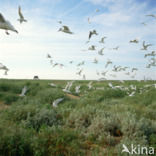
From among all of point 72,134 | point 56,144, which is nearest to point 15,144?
point 56,144

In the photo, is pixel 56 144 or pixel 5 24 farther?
pixel 56 144

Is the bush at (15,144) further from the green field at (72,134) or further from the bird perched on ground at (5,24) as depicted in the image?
the bird perched on ground at (5,24)

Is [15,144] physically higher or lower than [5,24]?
lower

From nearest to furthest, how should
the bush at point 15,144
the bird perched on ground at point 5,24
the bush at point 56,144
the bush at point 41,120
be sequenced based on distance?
the bird perched on ground at point 5,24 → the bush at point 15,144 → the bush at point 56,144 → the bush at point 41,120

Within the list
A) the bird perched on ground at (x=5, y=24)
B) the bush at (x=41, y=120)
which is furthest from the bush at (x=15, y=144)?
the bird perched on ground at (x=5, y=24)

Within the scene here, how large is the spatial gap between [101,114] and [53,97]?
6051 millimetres

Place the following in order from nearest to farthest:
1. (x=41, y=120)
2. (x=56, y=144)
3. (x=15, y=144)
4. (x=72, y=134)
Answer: (x=15, y=144) → (x=56, y=144) → (x=72, y=134) → (x=41, y=120)

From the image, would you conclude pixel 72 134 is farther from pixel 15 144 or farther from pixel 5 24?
pixel 5 24

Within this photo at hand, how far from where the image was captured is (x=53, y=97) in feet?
37.1

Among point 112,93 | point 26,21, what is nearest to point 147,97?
point 112,93

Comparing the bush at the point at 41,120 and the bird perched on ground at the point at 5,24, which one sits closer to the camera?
the bird perched on ground at the point at 5,24

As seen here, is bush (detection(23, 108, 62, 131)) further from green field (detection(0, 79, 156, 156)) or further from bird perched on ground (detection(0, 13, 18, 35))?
bird perched on ground (detection(0, 13, 18, 35))

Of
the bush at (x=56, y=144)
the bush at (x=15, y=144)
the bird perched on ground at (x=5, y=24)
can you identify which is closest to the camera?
the bird perched on ground at (x=5, y=24)

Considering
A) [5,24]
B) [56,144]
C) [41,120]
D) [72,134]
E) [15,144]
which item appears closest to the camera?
[5,24]
